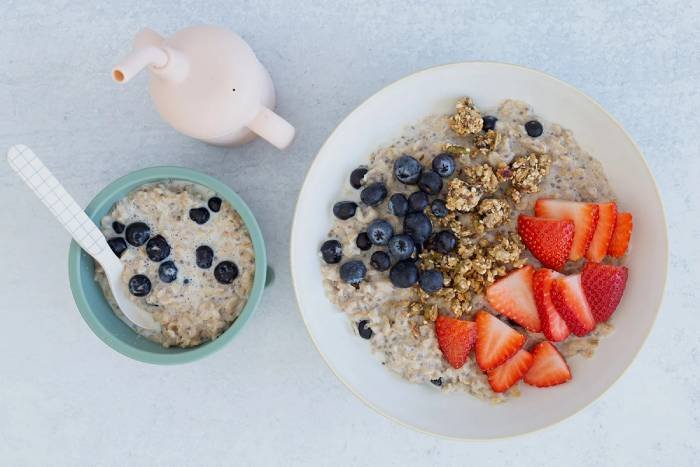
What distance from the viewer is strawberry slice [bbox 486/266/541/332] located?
1.08 meters

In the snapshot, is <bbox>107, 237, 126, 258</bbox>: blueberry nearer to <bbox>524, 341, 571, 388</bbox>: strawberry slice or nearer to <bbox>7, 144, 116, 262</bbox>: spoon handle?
<bbox>7, 144, 116, 262</bbox>: spoon handle

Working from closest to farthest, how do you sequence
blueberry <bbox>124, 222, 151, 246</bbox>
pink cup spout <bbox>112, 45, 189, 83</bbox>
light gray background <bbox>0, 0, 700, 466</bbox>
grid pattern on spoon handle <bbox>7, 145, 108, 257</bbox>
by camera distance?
pink cup spout <bbox>112, 45, 189, 83</bbox>
grid pattern on spoon handle <bbox>7, 145, 108, 257</bbox>
blueberry <bbox>124, 222, 151, 246</bbox>
light gray background <bbox>0, 0, 700, 466</bbox>

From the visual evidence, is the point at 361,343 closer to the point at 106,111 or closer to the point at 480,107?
the point at 480,107

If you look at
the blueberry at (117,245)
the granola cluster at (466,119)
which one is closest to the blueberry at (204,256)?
the blueberry at (117,245)

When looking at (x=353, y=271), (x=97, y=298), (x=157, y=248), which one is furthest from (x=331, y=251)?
(x=97, y=298)

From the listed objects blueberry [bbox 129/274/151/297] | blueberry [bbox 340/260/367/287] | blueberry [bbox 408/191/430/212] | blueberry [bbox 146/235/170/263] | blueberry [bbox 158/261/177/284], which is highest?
blueberry [bbox 408/191/430/212]

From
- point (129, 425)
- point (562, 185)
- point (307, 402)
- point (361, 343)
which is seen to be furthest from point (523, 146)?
point (129, 425)

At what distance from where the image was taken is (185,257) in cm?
108

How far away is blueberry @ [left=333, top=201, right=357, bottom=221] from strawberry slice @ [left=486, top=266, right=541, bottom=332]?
0.25 meters

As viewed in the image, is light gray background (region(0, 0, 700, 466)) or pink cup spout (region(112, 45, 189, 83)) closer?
pink cup spout (region(112, 45, 189, 83))

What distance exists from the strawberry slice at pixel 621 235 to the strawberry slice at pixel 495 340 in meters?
0.20

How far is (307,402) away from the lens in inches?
47.9

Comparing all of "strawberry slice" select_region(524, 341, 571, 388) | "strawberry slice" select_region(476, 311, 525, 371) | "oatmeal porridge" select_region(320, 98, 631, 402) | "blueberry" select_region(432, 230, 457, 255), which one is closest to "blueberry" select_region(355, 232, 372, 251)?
"oatmeal porridge" select_region(320, 98, 631, 402)

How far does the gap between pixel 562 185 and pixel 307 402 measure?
57 centimetres
